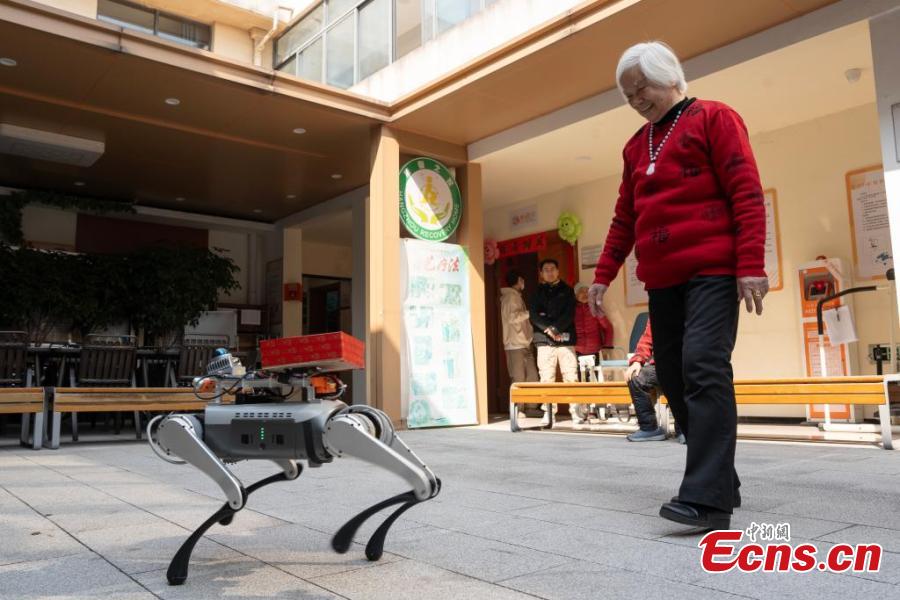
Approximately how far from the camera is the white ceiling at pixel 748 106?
19.2ft

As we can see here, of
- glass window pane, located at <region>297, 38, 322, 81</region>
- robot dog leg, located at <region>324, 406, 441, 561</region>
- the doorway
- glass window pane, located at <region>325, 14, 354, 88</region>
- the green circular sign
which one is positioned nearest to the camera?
robot dog leg, located at <region>324, 406, 441, 561</region>

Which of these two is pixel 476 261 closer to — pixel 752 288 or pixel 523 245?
pixel 523 245

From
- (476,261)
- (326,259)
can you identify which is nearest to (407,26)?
(476,261)

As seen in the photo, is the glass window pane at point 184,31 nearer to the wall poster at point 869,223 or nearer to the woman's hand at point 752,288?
the wall poster at point 869,223

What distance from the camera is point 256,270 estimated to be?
12539 mm

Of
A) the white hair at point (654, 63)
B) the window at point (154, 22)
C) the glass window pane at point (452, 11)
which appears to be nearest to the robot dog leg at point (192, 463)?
the white hair at point (654, 63)

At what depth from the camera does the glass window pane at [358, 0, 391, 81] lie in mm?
8562

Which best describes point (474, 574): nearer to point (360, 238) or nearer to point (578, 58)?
point (578, 58)

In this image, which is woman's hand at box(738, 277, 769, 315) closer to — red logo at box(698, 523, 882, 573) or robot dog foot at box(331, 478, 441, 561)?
red logo at box(698, 523, 882, 573)

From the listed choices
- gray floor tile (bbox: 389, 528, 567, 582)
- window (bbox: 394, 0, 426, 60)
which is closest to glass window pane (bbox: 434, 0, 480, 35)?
window (bbox: 394, 0, 426, 60)

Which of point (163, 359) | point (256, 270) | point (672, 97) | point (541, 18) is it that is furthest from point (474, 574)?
point (256, 270)

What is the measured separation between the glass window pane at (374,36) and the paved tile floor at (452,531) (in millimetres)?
5823

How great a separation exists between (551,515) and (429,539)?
21.7 inches

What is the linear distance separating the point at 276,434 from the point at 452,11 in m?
6.89
